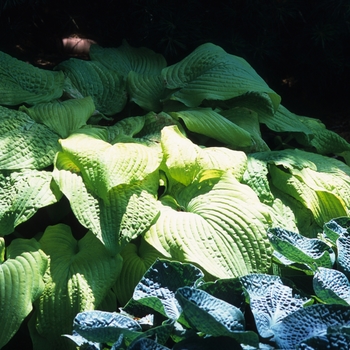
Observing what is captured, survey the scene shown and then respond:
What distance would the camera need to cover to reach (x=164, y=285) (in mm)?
1362

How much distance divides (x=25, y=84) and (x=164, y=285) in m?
1.24

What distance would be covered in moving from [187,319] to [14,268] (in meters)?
0.67

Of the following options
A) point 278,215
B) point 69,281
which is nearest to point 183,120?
point 278,215

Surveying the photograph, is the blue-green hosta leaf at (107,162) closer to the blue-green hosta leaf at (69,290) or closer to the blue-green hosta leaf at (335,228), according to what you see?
A: the blue-green hosta leaf at (69,290)

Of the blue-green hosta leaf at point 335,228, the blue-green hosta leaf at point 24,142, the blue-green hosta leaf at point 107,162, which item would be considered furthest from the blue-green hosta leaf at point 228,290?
the blue-green hosta leaf at point 24,142

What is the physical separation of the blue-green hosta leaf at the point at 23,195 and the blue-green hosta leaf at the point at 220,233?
35 cm

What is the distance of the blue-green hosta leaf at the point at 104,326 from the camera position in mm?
1202

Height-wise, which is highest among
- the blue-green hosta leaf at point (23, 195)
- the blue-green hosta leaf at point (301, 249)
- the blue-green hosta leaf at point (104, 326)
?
the blue-green hosta leaf at point (301, 249)

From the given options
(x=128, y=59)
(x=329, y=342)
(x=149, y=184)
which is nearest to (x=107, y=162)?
(x=149, y=184)

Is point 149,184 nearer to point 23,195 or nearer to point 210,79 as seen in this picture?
point 23,195

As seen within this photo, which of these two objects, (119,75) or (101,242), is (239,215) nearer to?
(101,242)

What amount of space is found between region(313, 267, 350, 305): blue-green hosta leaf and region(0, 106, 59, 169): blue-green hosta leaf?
0.99 meters

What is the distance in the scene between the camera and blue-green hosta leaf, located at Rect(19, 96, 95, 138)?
204 centimetres

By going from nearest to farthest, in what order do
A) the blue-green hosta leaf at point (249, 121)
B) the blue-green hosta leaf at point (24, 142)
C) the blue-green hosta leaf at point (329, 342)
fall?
the blue-green hosta leaf at point (329, 342), the blue-green hosta leaf at point (24, 142), the blue-green hosta leaf at point (249, 121)
